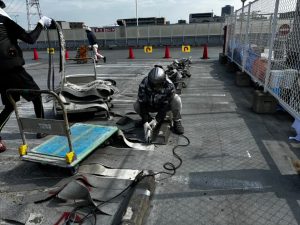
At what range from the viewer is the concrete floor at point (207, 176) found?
2.64 meters

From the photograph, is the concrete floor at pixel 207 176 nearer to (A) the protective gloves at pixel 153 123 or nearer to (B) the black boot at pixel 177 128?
(B) the black boot at pixel 177 128

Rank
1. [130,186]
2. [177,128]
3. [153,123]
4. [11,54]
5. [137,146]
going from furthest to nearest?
[177,128]
[153,123]
[137,146]
[11,54]
[130,186]

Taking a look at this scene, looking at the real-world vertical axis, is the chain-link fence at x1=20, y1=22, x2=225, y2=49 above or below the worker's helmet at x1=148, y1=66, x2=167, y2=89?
above

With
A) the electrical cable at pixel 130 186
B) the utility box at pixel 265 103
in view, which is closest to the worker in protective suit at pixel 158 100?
the electrical cable at pixel 130 186

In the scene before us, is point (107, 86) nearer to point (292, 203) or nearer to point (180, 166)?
point (180, 166)

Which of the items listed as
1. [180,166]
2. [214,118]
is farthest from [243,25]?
[180,166]

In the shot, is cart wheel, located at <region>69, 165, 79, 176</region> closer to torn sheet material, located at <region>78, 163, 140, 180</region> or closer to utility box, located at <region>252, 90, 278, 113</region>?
torn sheet material, located at <region>78, 163, 140, 180</region>

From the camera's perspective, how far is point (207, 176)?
328 centimetres

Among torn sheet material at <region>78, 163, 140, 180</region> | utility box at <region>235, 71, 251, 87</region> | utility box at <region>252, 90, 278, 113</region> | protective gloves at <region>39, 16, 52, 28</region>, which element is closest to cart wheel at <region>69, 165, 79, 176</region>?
torn sheet material at <region>78, 163, 140, 180</region>

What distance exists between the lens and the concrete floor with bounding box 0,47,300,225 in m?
2.64

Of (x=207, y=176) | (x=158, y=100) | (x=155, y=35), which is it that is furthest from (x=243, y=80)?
(x=155, y=35)

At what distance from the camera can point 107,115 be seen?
17.9 ft

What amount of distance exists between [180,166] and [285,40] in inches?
128

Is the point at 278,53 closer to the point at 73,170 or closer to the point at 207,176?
the point at 207,176
